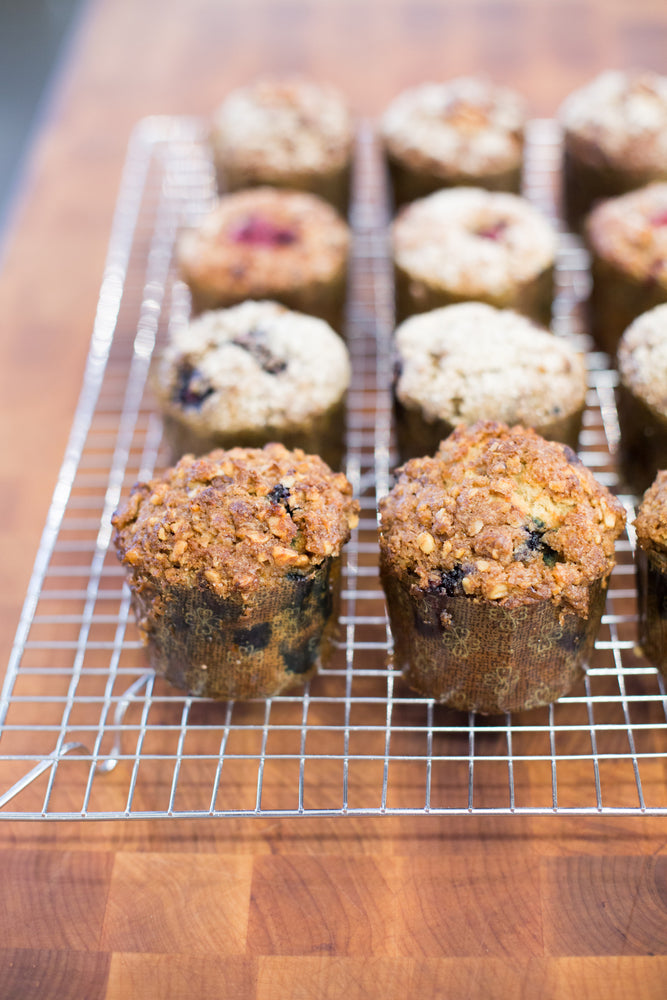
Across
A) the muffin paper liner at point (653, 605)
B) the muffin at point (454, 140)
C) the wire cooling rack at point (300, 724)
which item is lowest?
the wire cooling rack at point (300, 724)

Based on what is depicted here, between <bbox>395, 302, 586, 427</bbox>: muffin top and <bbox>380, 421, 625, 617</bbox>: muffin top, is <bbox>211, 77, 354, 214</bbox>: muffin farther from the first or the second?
<bbox>380, 421, 625, 617</bbox>: muffin top

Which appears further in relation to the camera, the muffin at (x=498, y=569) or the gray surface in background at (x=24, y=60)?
the gray surface in background at (x=24, y=60)

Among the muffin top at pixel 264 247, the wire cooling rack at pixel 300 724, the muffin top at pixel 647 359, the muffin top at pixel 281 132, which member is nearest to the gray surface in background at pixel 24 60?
the muffin top at pixel 281 132

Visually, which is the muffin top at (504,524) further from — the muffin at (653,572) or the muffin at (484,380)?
the muffin at (484,380)

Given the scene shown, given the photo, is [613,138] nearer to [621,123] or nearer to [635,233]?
[621,123]

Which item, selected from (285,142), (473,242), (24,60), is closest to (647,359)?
(473,242)

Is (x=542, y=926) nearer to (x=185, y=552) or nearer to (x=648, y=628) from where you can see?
A: (x=648, y=628)

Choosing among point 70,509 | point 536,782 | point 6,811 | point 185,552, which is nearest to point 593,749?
point 536,782
